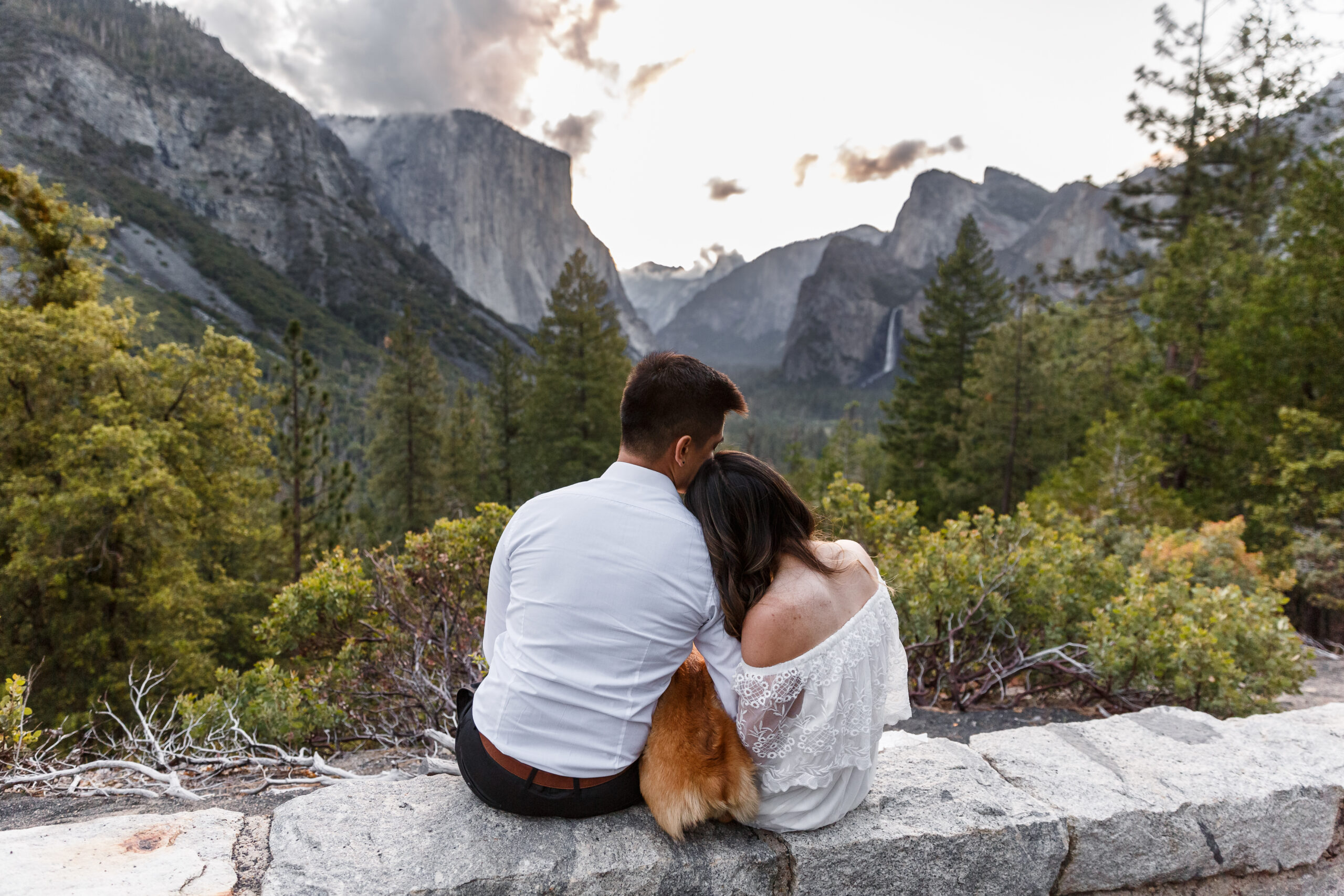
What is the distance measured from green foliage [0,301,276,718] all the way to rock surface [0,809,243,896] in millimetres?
9525

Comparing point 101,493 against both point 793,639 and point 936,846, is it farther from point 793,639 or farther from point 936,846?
point 936,846

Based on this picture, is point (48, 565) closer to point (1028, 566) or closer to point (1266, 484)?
point (1028, 566)

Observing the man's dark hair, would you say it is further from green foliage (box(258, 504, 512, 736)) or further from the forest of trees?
green foliage (box(258, 504, 512, 736))

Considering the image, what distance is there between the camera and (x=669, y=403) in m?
1.94

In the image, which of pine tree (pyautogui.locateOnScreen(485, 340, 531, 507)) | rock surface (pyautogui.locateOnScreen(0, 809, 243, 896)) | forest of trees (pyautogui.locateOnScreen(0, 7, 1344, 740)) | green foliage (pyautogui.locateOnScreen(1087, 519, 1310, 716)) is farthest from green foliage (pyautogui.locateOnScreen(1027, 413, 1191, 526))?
pine tree (pyautogui.locateOnScreen(485, 340, 531, 507))

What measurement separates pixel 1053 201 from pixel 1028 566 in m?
184

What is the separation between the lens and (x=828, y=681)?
186cm

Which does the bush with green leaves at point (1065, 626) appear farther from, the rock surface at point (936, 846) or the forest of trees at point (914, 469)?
the rock surface at point (936, 846)

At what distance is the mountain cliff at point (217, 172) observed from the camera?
95.4 m

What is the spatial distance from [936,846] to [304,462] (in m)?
17.7

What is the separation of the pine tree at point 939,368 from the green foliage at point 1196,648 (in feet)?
59.3

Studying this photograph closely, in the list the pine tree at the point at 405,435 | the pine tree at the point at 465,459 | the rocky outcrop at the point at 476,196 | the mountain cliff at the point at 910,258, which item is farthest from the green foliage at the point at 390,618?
the mountain cliff at the point at 910,258

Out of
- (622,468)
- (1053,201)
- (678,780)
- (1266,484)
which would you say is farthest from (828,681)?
(1053,201)

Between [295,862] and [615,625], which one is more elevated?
[615,625]
